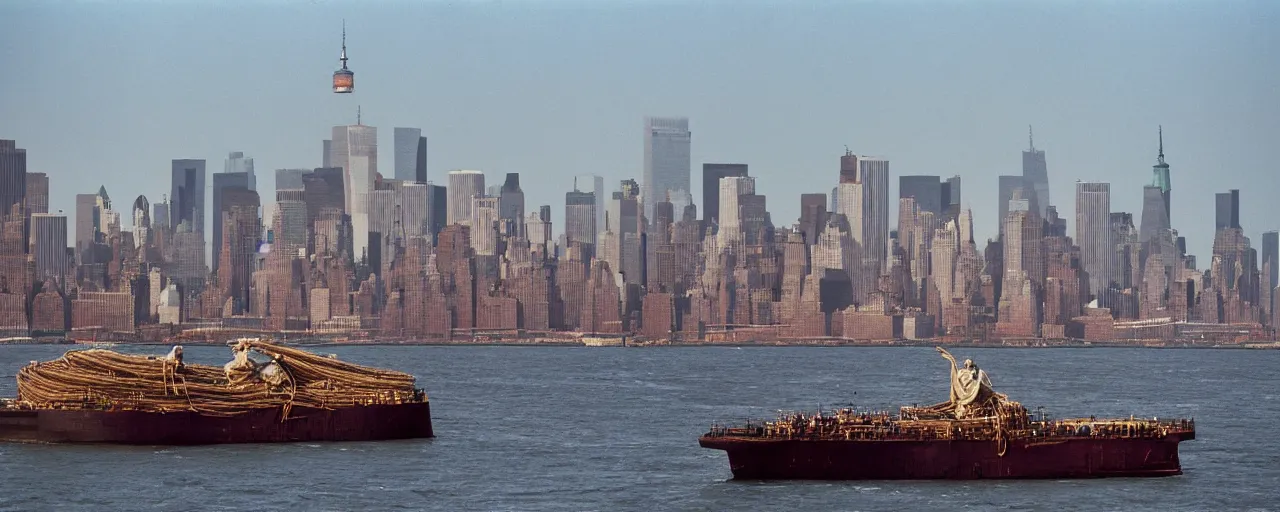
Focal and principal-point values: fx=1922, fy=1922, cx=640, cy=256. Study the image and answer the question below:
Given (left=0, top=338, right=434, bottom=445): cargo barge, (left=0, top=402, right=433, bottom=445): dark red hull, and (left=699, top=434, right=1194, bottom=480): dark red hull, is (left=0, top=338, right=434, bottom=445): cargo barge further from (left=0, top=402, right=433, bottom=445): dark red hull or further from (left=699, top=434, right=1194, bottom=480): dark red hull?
(left=699, top=434, right=1194, bottom=480): dark red hull

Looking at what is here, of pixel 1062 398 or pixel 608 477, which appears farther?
pixel 1062 398

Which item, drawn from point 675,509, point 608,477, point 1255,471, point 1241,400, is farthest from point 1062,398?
point 675,509

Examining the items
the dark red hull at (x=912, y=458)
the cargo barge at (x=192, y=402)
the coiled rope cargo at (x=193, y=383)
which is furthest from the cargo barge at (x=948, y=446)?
the coiled rope cargo at (x=193, y=383)

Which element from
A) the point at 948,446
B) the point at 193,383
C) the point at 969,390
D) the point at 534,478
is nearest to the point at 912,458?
the point at 948,446

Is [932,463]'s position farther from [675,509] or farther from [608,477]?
[608,477]

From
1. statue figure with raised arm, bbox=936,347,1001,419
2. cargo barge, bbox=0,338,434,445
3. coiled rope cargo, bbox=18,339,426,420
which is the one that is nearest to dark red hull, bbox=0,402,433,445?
cargo barge, bbox=0,338,434,445
